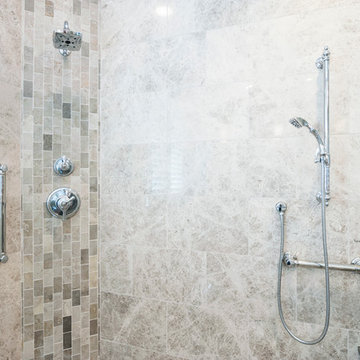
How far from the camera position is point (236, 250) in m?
1.91

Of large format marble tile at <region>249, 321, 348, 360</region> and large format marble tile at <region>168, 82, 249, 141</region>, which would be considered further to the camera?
large format marble tile at <region>168, 82, 249, 141</region>

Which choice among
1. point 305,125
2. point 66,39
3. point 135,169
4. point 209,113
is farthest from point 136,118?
point 305,125

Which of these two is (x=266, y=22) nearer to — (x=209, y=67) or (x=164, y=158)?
(x=209, y=67)

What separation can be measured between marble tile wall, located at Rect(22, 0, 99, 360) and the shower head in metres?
1.14

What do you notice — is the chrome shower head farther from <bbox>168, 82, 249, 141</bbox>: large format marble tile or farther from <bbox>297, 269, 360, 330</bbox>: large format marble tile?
<bbox>297, 269, 360, 330</bbox>: large format marble tile

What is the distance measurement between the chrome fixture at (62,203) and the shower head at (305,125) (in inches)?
46.9

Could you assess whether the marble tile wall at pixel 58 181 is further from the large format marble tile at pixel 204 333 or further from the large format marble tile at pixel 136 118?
the large format marble tile at pixel 204 333

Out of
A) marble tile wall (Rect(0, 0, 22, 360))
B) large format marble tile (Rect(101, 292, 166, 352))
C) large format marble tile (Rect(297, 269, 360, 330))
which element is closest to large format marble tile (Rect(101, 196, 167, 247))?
large format marble tile (Rect(101, 292, 166, 352))

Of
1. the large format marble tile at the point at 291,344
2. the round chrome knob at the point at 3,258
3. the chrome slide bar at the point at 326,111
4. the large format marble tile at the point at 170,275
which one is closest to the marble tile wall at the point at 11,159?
the round chrome knob at the point at 3,258

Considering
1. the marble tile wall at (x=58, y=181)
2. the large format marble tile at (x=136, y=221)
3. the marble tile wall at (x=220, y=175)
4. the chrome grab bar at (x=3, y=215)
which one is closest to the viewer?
the marble tile wall at (x=220, y=175)

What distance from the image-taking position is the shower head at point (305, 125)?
161cm

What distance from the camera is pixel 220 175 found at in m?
1.95

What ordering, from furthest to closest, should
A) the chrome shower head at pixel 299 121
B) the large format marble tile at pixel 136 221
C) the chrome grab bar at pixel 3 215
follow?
the large format marble tile at pixel 136 221 < the chrome grab bar at pixel 3 215 < the chrome shower head at pixel 299 121

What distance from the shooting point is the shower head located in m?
1.61
